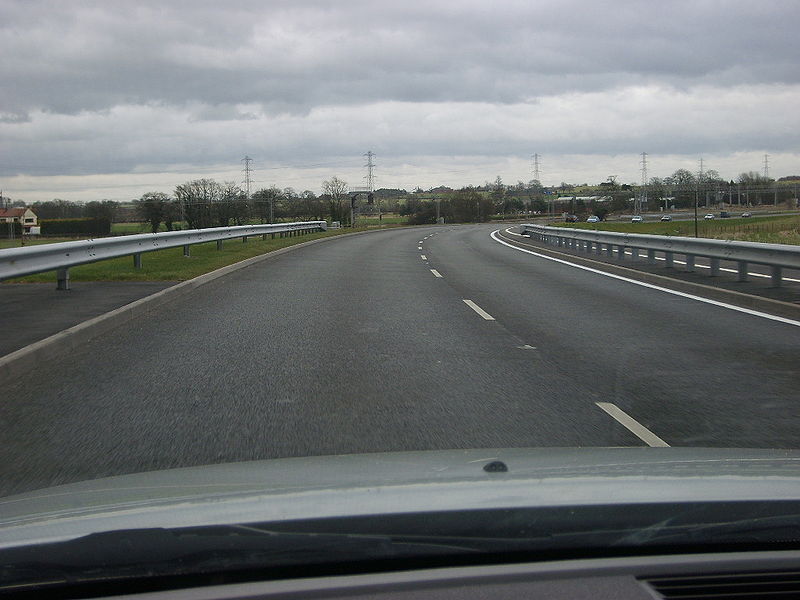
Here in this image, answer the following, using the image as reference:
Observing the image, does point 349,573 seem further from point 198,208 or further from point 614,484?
point 198,208

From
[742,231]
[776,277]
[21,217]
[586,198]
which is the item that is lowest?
[776,277]

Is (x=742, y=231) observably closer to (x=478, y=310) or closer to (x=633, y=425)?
(x=478, y=310)

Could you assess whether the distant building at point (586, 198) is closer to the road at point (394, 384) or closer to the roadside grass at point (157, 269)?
the roadside grass at point (157, 269)

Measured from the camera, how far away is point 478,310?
13.0m

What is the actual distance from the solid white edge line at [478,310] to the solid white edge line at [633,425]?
5.59 metres

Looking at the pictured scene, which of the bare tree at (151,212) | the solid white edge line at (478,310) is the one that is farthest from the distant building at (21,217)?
the solid white edge line at (478,310)

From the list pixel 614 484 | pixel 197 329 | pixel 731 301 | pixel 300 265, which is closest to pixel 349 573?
pixel 614 484

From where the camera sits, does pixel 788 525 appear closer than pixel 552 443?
Yes

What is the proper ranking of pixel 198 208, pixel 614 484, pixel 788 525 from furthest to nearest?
1. pixel 198 208
2. pixel 614 484
3. pixel 788 525

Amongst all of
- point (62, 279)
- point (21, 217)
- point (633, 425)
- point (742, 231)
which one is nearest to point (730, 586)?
point (633, 425)

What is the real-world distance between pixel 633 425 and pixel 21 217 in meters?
18.2

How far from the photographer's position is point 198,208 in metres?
43.0

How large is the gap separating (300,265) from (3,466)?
18577 millimetres

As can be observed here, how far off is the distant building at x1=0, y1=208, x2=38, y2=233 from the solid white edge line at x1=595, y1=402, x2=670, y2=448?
16809mm
